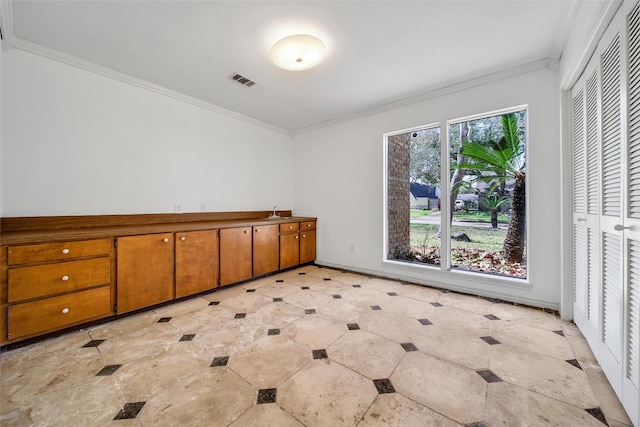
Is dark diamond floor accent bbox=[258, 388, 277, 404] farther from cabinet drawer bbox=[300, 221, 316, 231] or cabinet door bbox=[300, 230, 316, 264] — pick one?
cabinet drawer bbox=[300, 221, 316, 231]

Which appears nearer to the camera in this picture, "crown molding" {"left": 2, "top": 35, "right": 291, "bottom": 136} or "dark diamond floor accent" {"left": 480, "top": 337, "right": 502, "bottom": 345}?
"dark diamond floor accent" {"left": 480, "top": 337, "right": 502, "bottom": 345}

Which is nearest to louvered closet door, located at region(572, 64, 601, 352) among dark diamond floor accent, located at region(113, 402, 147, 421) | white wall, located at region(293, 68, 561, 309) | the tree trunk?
white wall, located at region(293, 68, 561, 309)

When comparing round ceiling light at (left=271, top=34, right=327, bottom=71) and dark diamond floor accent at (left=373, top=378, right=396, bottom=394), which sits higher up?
round ceiling light at (left=271, top=34, right=327, bottom=71)

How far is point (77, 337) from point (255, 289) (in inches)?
67.4

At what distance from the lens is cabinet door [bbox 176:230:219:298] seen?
2793 mm

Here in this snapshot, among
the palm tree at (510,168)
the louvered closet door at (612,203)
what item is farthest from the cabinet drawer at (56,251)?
the palm tree at (510,168)

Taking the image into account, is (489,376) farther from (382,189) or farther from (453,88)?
(453,88)

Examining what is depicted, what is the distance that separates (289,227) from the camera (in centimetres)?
414

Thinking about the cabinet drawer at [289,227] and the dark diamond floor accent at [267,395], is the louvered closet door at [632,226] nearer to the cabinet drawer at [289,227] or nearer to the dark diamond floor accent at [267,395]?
the dark diamond floor accent at [267,395]

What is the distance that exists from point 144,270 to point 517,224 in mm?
4252

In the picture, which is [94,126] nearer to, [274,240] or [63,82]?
[63,82]

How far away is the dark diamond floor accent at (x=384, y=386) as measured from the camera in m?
1.48

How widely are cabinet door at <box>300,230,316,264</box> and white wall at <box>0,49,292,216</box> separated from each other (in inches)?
50.7

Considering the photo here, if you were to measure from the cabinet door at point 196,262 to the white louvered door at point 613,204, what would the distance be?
3.50m
